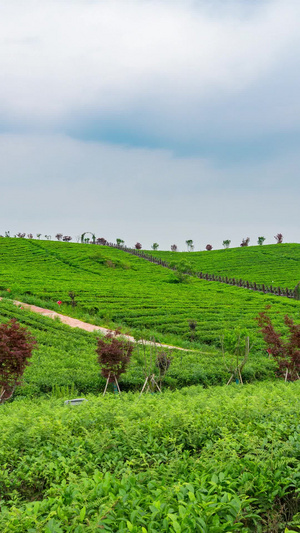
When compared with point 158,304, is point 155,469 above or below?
above

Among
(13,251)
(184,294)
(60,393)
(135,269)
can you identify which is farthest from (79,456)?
(13,251)

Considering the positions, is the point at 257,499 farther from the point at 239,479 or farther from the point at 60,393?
the point at 60,393

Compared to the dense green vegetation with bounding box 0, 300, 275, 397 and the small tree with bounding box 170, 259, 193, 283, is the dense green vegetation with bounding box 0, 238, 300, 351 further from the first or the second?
the dense green vegetation with bounding box 0, 300, 275, 397

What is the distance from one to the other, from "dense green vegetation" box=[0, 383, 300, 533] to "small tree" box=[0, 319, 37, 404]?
5.19 m

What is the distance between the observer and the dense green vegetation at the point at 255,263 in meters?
58.4

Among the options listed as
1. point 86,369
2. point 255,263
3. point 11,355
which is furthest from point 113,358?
point 255,263

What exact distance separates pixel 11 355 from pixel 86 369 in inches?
173

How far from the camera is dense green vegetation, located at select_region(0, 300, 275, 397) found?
13.2 m

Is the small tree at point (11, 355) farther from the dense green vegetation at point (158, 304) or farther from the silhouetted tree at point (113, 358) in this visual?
the dense green vegetation at point (158, 304)

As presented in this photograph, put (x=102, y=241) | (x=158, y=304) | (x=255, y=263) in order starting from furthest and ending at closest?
(x=102, y=241)
(x=255, y=263)
(x=158, y=304)

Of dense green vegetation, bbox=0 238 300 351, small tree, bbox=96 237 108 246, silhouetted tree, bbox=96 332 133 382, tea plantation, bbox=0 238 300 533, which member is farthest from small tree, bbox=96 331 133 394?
small tree, bbox=96 237 108 246

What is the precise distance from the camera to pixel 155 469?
14.1 ft

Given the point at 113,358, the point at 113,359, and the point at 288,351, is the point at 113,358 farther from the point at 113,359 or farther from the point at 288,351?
the point at 288,351

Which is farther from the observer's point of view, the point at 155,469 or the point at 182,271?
the point at 182,271
